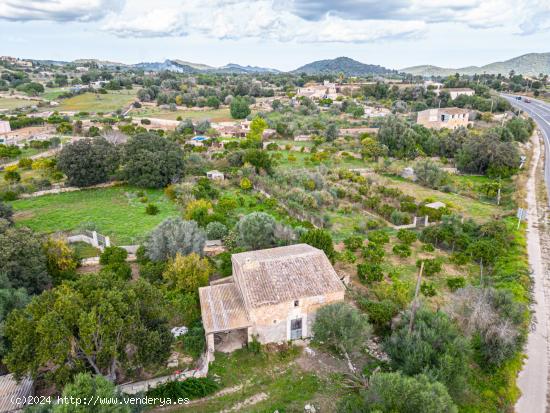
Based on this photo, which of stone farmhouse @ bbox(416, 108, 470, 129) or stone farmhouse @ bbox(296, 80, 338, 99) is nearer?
stone farmhouse @ bbox(416, 108, 470, 129)

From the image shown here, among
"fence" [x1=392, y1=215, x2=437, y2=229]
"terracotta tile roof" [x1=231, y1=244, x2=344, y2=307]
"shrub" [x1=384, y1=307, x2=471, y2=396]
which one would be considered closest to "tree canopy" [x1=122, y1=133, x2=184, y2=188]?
"fence" [x1=392, y1=215, x2=437, y2=229]

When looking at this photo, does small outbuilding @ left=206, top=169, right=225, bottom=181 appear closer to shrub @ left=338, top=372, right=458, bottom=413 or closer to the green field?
the green field

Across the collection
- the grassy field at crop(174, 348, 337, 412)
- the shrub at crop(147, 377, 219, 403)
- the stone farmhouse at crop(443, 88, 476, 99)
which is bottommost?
the grassy field at crop(174, 348, 337, 412)

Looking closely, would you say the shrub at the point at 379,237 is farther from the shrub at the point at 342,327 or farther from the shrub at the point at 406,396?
the shrub at the point at 406,396

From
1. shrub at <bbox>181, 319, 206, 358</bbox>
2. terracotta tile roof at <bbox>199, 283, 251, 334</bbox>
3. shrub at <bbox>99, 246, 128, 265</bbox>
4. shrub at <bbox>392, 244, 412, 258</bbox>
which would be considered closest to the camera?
terracotta tile roof at <bbox>199, 283, 251, 334</bbox>

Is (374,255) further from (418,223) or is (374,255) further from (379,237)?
(418,223)

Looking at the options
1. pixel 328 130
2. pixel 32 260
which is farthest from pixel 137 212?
pixel 328 130
